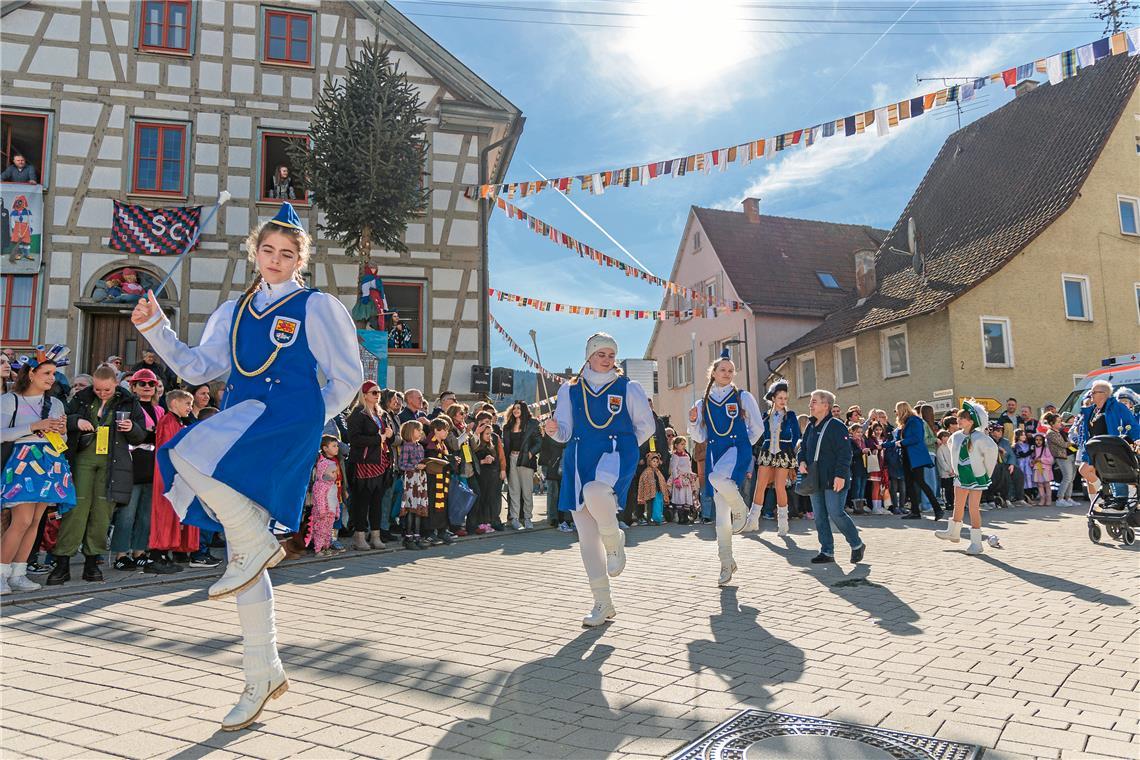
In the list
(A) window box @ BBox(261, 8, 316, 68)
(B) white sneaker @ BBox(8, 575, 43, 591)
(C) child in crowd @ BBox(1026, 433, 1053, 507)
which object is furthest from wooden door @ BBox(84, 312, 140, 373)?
(C) child in crowd @ BBox(1026, 433, 1053, 507)

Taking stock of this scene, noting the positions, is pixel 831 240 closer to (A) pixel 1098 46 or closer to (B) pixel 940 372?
(B) pixel 940 372

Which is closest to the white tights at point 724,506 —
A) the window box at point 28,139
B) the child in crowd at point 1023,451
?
the child in crowd at point 1023,451

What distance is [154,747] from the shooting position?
3.11 meters

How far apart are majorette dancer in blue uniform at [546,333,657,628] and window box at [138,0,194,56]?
53.0ft

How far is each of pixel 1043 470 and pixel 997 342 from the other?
798cm

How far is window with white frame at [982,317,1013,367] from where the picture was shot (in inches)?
908

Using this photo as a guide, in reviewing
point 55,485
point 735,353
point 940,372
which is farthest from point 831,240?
point 55,485

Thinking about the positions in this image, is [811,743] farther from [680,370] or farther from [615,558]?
[680,370]

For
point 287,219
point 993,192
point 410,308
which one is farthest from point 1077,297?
point 287,219

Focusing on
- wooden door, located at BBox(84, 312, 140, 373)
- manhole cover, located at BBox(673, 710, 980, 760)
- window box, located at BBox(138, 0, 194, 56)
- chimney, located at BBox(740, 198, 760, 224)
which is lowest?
manhole cover, located at BBox(673, 710, 980, 760)

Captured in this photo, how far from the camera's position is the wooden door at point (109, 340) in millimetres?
16766

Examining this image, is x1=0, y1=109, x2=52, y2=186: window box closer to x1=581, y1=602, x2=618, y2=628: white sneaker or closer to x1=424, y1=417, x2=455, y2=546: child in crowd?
x1=424, y1=417, x2=455, y2=546: child in crowd

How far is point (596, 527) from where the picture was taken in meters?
5.88

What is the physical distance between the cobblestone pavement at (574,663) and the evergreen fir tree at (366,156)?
10579mm
